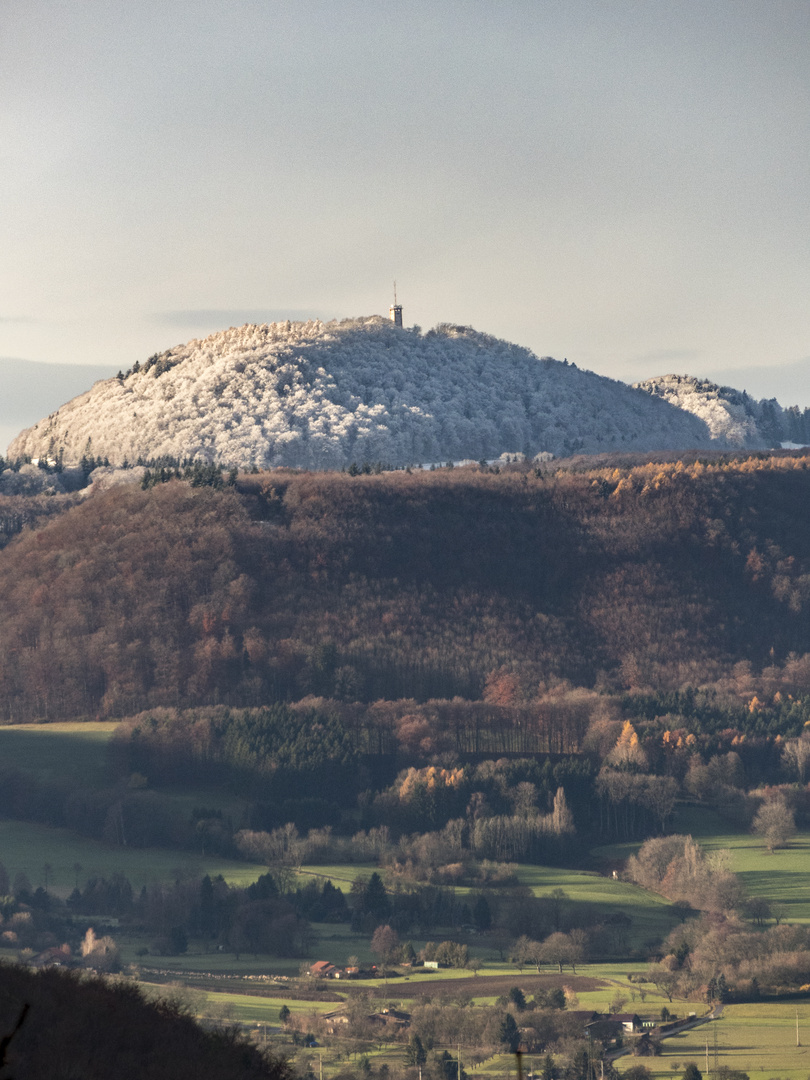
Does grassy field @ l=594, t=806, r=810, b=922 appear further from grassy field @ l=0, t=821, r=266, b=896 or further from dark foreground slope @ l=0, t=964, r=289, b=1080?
dark foreground slope @ l=0, t=964, r=289, b=1080

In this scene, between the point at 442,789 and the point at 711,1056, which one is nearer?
the point at 711,1056

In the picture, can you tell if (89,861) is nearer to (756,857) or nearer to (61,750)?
(61,750)

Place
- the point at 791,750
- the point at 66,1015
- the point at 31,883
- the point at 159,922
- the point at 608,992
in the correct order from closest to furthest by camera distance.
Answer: the point at 66,1015
the point at 608,992
the point at 159,922
the point at 31,883
the point at 791,750

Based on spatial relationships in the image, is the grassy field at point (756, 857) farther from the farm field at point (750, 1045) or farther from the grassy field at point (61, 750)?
the grassy field at point (61, 750)

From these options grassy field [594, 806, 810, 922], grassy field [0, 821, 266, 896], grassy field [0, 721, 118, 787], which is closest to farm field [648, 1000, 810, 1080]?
grassy field [594, 806, 810, 922]

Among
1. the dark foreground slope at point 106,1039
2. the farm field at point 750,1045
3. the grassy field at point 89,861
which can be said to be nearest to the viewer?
the dark foreground slope at point 106,1039

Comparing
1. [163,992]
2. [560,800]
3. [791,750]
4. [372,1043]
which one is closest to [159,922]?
[163,992]

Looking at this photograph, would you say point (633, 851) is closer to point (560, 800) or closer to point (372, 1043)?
point (560, 800)

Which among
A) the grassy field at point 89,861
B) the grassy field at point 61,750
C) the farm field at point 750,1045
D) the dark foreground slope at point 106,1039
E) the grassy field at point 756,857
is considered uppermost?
the grassy field at point 61,750

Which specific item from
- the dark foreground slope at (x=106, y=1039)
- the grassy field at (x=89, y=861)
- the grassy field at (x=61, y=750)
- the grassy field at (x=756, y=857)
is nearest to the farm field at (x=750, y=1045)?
the grassy field at (x=756, y=857)

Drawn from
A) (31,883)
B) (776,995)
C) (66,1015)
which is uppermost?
(66,1015)
